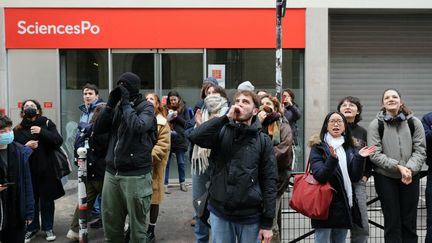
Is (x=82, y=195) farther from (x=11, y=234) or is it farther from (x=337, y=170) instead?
(x=337, y=170)

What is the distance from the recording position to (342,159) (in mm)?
4426

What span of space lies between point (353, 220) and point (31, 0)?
25.1 feet

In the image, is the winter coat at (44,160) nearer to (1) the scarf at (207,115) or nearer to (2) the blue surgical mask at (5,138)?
(2) the blue surgical mask at (5,138)

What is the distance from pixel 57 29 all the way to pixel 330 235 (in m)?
7.03

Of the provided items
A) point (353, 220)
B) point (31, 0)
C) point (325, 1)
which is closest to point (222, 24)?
Answer: point (325, 1)

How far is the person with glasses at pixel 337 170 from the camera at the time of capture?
4.31 metres

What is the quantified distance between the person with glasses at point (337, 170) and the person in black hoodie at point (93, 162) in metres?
2.64

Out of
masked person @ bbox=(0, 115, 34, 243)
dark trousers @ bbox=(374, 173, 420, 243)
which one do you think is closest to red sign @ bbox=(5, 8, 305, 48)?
masked person @ bbox=(0, 115, 34, 243)

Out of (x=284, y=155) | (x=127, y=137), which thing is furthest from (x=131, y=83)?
(x=284, y=155)

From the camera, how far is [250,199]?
3.47 meters

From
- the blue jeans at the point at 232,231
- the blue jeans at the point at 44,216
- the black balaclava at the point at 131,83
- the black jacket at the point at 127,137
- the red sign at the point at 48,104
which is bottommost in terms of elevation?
the blue jeans at the point at 44,216

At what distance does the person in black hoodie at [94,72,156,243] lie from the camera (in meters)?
4.42

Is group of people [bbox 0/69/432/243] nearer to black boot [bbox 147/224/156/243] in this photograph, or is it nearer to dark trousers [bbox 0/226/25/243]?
dark trousers [bbox 0/226/25/243]

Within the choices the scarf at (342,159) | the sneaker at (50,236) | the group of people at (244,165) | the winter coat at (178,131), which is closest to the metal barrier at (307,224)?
the group of people at (244,165)
